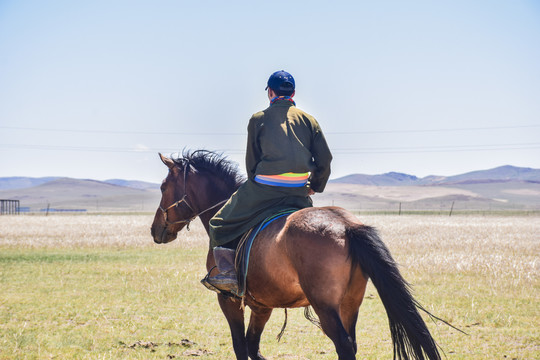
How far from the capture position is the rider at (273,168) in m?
5.28

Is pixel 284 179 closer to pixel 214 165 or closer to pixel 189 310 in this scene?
pixel 214 165

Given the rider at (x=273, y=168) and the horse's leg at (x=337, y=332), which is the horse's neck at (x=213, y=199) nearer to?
the rider at (x=273, y=168)

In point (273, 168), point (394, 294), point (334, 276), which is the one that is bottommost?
point (394, 294)

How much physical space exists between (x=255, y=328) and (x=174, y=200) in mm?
2100

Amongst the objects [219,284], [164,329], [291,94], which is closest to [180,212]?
[219,284]

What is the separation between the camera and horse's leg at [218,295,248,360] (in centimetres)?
583

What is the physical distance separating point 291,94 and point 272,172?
962 mm

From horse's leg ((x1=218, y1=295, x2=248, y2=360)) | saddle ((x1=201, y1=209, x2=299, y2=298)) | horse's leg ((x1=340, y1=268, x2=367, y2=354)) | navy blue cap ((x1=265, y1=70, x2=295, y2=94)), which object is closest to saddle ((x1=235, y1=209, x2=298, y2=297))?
saddle ((x1=201, y1=209, x2=299, y2=298))

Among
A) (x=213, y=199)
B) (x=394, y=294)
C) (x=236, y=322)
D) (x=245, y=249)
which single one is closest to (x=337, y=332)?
(x=394, y=294)

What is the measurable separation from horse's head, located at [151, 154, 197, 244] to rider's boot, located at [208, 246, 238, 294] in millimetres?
1577

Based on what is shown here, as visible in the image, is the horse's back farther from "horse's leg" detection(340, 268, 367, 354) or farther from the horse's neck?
the horse's neck

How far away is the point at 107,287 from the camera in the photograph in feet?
44.1

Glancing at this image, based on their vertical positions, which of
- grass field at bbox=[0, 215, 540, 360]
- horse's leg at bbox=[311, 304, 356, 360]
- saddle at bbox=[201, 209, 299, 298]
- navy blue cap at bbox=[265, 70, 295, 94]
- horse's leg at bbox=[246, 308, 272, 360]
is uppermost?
navy blue cap at bbox=[265, 70, 295, 94]

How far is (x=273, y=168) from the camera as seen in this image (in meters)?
5.29
